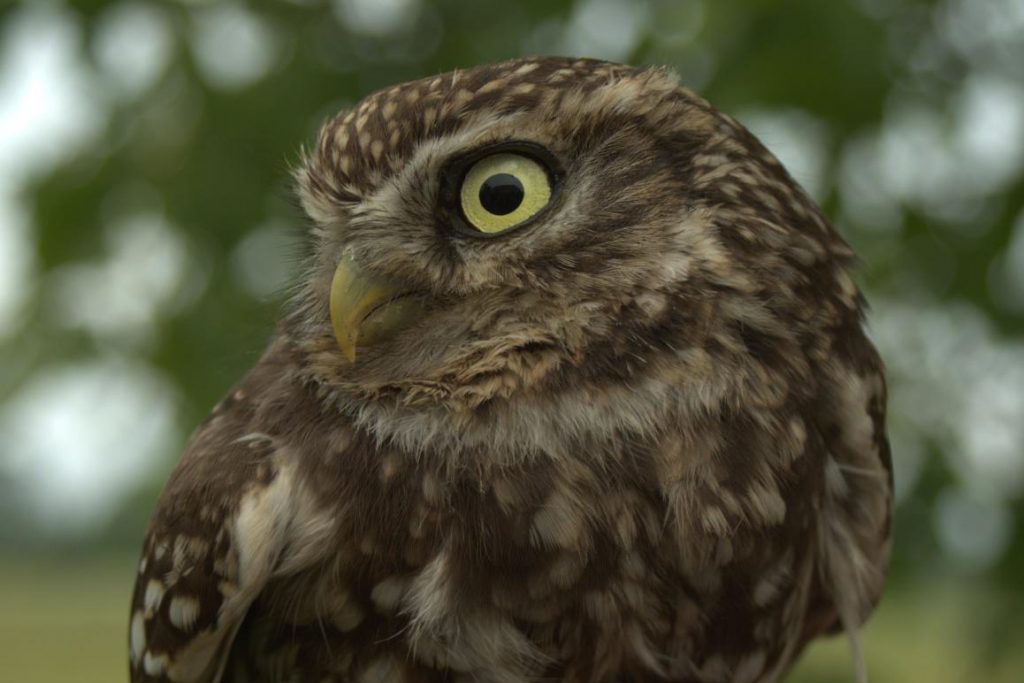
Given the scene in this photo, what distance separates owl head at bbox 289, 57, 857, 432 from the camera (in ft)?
6.17

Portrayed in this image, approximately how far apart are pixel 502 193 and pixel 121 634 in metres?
26.1

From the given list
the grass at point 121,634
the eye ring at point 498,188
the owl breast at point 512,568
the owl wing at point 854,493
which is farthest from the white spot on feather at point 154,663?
the grass at point 121,634

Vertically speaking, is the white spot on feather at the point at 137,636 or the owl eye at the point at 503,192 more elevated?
the owl eye at the point at 503,192

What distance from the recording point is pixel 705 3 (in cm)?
256

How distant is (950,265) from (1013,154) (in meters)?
0.30

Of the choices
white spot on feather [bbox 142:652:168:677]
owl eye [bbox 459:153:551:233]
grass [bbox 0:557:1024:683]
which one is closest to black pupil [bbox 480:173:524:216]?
owl eye [bbox 459:153:551:233]

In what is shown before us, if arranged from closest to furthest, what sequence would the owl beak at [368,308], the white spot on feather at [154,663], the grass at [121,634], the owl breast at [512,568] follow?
the owl breast at [512,568] → the owl beak at [368,308] → the white spot on feather at [154,663] → the grass at [121,634]

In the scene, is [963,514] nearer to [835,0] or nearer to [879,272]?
[879,272]

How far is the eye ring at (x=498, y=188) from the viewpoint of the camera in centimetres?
190

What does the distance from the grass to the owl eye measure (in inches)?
61.2

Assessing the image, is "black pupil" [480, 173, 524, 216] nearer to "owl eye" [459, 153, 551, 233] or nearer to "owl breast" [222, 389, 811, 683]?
"owl eye" [459, 153, 551, 233]

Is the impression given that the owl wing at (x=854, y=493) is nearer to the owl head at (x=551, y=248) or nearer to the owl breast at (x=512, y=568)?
the owl head at (x=551, y=248)

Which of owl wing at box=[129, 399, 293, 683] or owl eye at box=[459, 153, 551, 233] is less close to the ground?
owl eye at box=[459, 153, 551, 233]

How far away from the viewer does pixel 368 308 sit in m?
1.96
